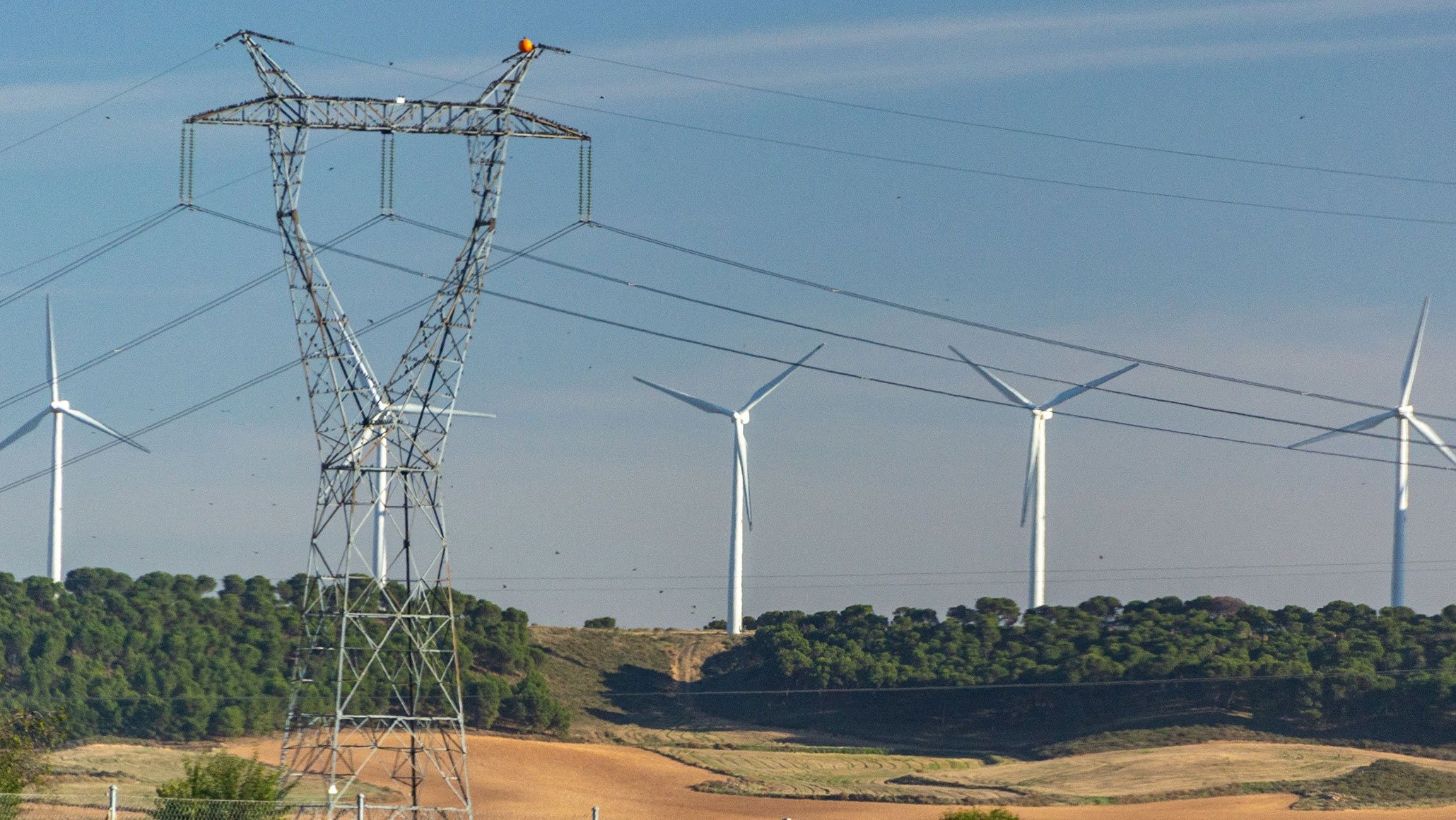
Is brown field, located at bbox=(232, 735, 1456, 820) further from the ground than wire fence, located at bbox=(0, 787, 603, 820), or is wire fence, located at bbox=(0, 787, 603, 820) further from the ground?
wire fence, located at bbox=(0, 787, 603, 820)

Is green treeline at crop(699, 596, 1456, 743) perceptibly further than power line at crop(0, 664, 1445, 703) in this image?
Yes

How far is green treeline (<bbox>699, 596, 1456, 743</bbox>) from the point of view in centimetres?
11025

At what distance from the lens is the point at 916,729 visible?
119 meters

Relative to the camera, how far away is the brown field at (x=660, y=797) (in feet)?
257

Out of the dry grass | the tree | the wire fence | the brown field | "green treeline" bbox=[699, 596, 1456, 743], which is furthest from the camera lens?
"green treeline" bbox=[699, 596, 1456, 743]

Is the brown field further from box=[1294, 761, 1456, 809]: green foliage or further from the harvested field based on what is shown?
box=[1294, 761, 1456, 809]: green foliage

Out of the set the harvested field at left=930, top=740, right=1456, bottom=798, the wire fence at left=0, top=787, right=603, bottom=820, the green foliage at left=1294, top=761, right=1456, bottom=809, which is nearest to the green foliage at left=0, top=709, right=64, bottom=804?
the wire fence at left=0, top=787, right=603, bottom=820

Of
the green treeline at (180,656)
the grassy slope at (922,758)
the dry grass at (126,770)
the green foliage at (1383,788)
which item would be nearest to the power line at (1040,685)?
the grassy slope at (922,758)

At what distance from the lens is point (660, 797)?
88.4m

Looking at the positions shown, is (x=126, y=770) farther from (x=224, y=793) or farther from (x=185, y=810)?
(x=185, y=810)

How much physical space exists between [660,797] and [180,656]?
37.5m

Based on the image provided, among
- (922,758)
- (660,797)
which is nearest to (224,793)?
(660,797)

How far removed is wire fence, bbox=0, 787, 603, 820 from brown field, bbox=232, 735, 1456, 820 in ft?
27.1

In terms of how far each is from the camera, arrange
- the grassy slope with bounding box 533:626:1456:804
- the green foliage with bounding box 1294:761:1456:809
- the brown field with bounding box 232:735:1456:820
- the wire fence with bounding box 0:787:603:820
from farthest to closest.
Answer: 1. the grassy slope with bounding box 533:626:1456:804
2. the green foliage with bounding box 1294:761:1456:809
3. the brown field with bounding box 232:735:1456:820
4. the wire fence with bounding box 0:787:603:820
